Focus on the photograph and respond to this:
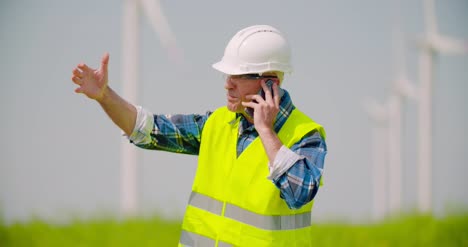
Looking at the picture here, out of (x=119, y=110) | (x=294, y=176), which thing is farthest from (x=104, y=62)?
(x=294, y=176)

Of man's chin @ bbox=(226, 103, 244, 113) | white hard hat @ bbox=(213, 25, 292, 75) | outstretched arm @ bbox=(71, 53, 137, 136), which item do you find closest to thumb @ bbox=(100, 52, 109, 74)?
outstretched arm @ bbox=(71, 53, 137, 136)

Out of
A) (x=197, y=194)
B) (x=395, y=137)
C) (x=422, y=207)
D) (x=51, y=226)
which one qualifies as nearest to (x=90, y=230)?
(x=51, y=226)

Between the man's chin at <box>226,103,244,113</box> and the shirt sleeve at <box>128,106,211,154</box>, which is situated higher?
the man's chin at <box>226,103,244,113</box>

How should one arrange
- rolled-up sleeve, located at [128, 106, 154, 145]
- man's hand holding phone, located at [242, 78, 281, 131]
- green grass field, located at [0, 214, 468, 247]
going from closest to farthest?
man's hand holding phone, located at [242, 78, 281, 131] → rolled-up sleeve, located at [128, 106, 154, 145] → green grass field, located at [0, 214, 468, 247]

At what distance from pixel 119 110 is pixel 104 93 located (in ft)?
0.42

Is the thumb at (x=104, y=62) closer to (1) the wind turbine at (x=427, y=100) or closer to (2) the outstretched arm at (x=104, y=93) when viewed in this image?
(2) the outstretched arm at (x=104, y=93)

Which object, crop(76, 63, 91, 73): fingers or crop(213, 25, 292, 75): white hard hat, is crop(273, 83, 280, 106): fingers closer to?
crop(213, 25, 292, 75): white hard hat

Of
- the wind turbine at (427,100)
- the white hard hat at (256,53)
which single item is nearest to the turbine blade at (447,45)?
the wind turbine at (427,100)

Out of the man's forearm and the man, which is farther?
the man's forearm

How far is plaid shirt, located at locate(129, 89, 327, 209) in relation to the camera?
3984mm

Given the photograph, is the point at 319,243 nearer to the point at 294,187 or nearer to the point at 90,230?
the point at 90,230

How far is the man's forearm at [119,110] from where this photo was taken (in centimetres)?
452

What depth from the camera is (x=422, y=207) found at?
1577cm

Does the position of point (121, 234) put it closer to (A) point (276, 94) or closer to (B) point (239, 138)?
(B) point (239, 138)
